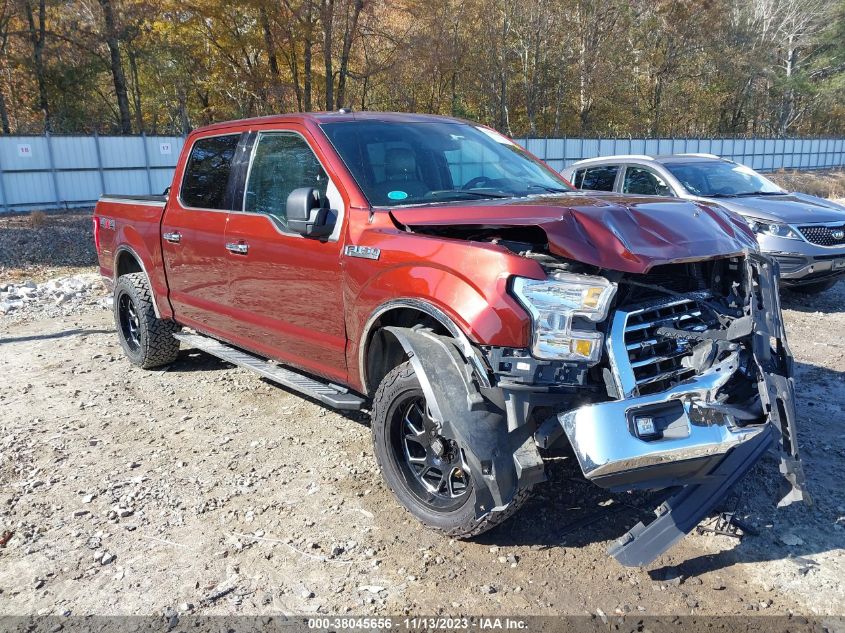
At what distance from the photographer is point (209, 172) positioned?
17.5 feet

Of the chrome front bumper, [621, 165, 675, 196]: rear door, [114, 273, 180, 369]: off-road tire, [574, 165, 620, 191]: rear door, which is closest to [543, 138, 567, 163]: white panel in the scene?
[574, 165, 620, 191]: rear door

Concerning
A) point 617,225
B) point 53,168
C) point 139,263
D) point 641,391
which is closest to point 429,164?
point 617,225

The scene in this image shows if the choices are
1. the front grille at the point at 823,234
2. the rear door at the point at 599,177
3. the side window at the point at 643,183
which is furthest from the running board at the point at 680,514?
the rear door at the point at 599,177

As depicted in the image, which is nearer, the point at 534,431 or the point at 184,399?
the point at 534,431

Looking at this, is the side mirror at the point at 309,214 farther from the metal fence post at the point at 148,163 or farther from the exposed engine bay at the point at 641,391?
the metal fence post at the point at 148,163

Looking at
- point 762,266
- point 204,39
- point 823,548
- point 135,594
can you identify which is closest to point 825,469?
point 823,548

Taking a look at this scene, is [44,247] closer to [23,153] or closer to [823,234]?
[23,153]

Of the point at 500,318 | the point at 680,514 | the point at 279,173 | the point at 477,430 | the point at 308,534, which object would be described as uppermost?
the point at 279,173

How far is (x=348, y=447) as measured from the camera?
4.56 meters

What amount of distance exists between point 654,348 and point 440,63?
28723 millimetres

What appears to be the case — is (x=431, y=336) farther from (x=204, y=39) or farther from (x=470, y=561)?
(x=204, y=39)

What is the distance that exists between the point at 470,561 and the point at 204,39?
29.2 meters

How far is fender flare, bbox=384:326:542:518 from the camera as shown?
3.03 metres

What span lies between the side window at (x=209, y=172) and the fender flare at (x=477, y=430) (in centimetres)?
262
